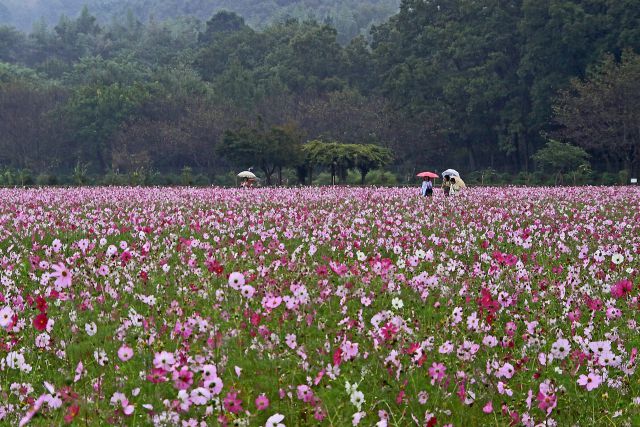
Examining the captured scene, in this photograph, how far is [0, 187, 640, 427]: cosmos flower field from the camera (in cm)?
429

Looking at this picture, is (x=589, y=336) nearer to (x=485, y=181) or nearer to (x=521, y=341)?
(x=521, y=341)

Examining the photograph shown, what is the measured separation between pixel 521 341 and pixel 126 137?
71.1 m

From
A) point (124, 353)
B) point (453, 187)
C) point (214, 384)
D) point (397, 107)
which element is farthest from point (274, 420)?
point (397, 107)

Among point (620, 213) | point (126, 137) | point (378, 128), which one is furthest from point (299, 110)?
point (620, 213)

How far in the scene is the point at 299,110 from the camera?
244 ft

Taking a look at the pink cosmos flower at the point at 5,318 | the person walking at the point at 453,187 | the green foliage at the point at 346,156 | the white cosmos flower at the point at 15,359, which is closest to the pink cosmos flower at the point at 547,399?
the white cosmos flower at the point at 15,359

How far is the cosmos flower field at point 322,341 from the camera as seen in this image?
429 centimetres

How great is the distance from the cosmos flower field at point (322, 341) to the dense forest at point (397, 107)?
3576 cm

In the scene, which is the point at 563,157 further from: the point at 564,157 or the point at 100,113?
the point at 100,113

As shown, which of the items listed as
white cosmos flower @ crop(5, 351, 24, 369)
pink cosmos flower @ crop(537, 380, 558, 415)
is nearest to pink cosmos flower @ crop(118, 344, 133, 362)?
white cosmos flower @ crop(5, 351, 24, 369)

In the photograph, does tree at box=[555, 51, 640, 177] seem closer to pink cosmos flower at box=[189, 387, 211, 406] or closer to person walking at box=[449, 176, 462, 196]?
person walking at box=[449, 176, 462, 196]

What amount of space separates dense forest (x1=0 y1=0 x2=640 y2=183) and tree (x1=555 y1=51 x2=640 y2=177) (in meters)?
0.13

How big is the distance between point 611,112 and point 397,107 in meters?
23.8

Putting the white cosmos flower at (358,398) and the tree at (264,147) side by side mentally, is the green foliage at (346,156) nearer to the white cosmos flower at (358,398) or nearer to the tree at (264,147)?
the tree at (264,147)
